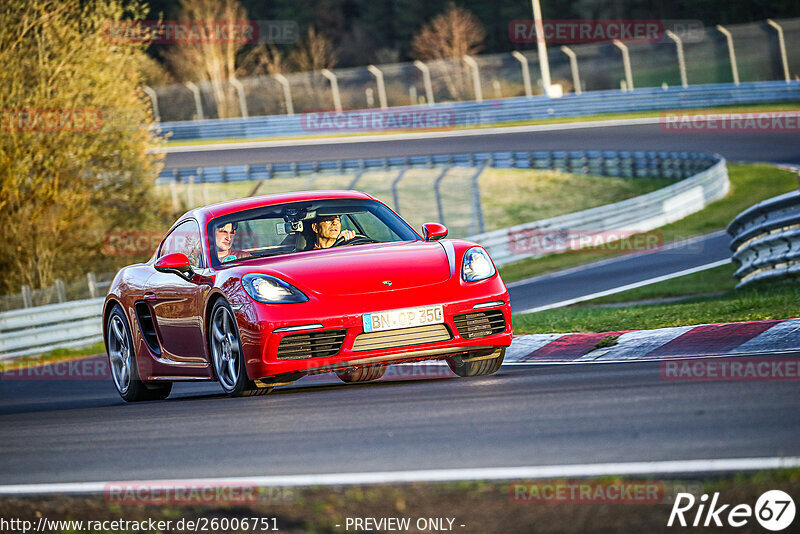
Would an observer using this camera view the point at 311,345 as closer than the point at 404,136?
Yes

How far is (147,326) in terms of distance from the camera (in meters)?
9.59

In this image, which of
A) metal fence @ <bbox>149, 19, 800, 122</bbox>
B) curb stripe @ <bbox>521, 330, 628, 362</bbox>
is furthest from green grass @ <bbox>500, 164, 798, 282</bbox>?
curb stripe @ <bbox>521, 330, 628, 362</bbox>

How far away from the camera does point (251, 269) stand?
8.06 metres

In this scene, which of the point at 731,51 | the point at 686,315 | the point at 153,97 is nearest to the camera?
the point at 686,315

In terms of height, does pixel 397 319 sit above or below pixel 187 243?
below

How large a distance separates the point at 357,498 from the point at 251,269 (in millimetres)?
3774

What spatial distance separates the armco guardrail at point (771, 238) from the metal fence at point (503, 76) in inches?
1063

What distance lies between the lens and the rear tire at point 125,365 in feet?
32.4

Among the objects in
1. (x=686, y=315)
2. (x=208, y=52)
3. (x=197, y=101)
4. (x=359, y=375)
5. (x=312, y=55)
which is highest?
(x=208, y=52)

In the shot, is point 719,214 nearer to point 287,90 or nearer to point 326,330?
point 326,330

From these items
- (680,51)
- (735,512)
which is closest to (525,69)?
(680,51)

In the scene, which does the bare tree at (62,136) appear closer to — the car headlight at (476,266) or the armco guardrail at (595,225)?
the armco guardrail at (595,225)

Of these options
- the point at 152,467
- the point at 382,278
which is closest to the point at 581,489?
the point at 152,467

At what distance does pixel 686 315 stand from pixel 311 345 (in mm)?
4320
